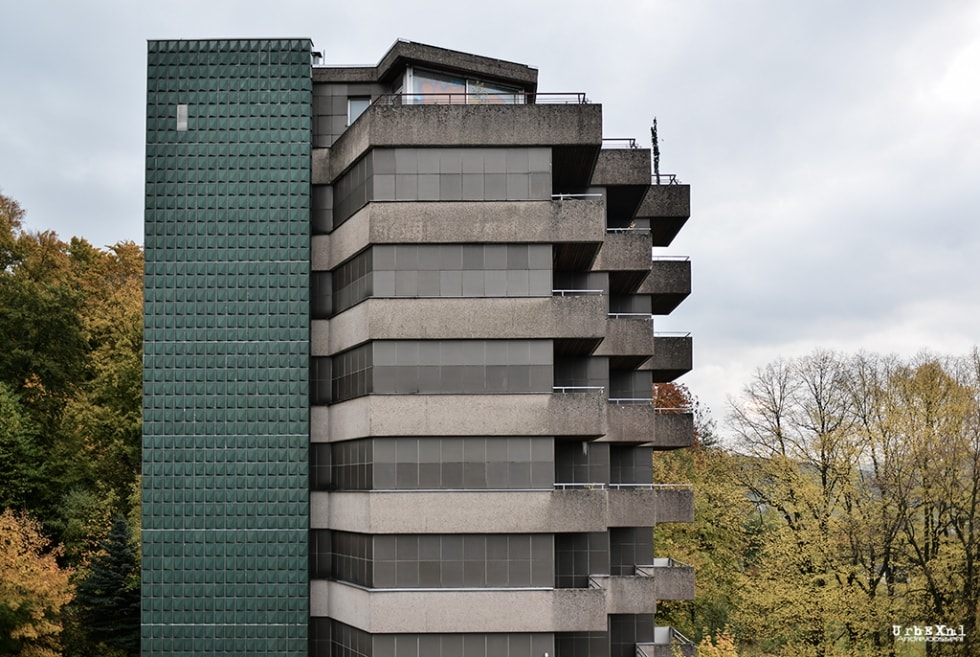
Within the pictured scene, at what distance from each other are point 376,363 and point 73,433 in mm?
39127

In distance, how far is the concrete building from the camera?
110 feet

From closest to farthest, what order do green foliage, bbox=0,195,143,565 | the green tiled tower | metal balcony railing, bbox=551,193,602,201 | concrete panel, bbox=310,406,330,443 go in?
1. metal balcony railing, bbox=551,193,602,201
2. the green tiled tower
3. concrete panel, bbox=310,406,330,443
4. green foliage, bbox=0,195,143,565

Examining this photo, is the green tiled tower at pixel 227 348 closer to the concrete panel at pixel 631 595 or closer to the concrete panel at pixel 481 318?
the concrete panel at pixel 481 318

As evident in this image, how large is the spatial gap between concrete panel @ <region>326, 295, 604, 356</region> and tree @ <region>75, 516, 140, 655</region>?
1042 inches

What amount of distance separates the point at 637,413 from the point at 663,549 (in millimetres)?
20402

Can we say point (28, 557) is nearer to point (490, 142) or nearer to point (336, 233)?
point (336, 233)

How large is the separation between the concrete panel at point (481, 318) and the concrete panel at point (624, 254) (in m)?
6.42

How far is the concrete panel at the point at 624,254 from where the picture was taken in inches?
1598

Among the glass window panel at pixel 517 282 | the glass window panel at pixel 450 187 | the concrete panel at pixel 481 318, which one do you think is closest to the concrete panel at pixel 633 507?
the concrete panel at pixel 481 318

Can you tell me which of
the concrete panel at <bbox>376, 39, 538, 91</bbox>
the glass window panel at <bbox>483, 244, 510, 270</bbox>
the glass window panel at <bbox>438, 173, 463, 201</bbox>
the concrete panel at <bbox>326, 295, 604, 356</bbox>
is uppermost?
the concrete panel at <bbox>376, 39, 538, 91</bbox>

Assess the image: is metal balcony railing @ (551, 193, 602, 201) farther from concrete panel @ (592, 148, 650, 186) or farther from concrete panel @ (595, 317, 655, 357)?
concrete panel @ (595, 317, 655, 357)

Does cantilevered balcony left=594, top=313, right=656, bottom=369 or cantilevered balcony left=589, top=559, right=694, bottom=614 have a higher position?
cantilevered balcony left=594, top=313, right=656, bottom=369

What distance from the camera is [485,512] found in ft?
110

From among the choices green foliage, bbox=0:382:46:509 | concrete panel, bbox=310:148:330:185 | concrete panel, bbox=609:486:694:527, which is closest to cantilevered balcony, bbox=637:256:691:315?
concrete panel, bbox=609:486:694:527
